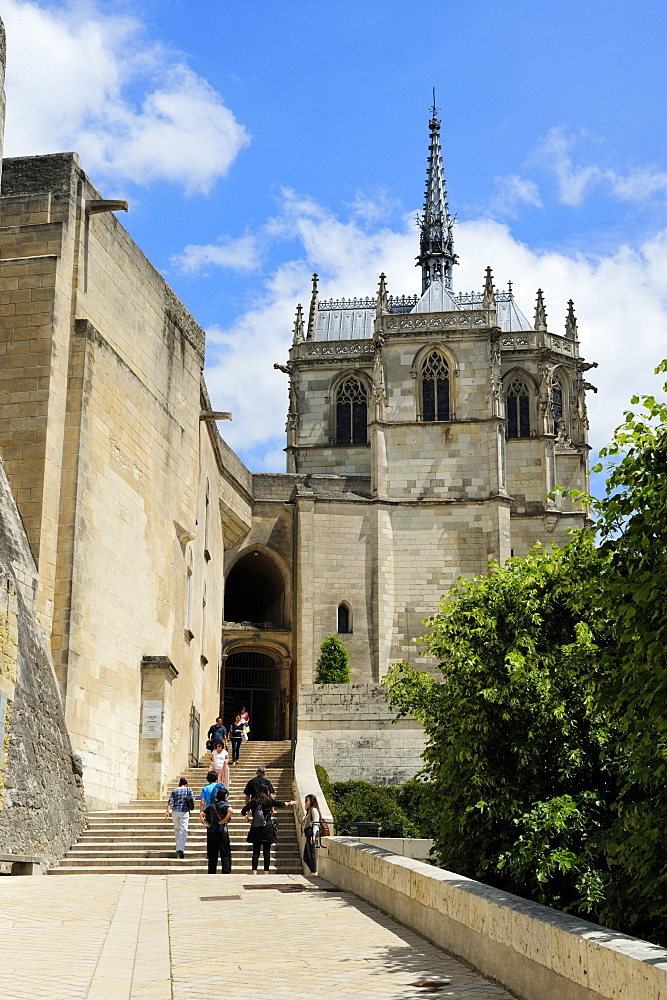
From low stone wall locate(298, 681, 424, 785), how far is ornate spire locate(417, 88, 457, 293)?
36.0 metres

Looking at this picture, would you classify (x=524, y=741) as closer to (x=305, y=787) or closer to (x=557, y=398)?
(x=305, y=787)

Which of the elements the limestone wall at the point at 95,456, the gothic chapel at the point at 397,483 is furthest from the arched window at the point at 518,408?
the limestone wall at the point at 95,456

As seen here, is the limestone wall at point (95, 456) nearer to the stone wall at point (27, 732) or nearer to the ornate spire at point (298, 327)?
the stone wall at point (27, 732)

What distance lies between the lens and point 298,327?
154 feet

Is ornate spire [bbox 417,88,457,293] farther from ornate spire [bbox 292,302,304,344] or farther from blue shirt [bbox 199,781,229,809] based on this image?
blue shirt [bbox 199,781,229,809]

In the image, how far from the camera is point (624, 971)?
4434 mm

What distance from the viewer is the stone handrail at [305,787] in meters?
14.9

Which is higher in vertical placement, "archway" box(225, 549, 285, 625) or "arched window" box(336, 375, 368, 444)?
"arched window" box(336, 375, 368, 444)

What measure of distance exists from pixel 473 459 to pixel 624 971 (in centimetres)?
3373

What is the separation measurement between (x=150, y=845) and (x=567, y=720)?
22.2 ft

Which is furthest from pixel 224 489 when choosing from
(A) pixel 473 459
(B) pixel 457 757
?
(B) pixel 457 757

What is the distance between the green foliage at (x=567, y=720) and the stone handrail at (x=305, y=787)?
1955mm

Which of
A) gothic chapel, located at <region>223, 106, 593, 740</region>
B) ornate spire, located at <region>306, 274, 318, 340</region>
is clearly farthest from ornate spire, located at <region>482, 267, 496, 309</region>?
ornate spire, located at <region>306, 274, 318, 340</region>

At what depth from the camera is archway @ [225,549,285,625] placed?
37.1 meters
